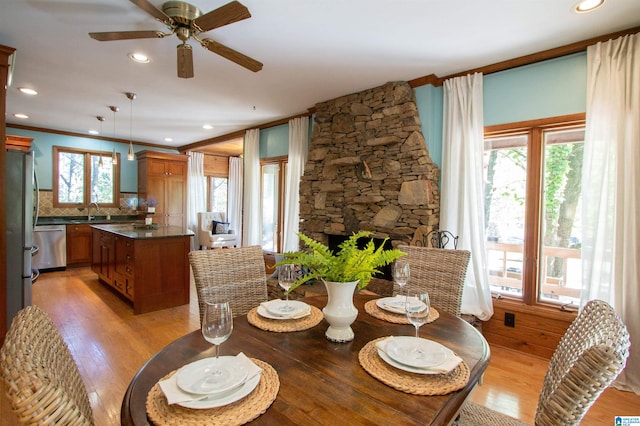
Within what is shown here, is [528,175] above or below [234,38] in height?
below

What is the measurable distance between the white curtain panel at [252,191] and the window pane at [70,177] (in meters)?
3.64

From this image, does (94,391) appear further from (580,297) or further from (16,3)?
(580,297)

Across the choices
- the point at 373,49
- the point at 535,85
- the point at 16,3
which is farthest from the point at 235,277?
the point at 535,85

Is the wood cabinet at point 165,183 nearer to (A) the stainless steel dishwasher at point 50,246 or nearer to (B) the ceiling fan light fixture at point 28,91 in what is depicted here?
(A) the stainless steel dishwasher at point 50,246

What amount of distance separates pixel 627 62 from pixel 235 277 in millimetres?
3202

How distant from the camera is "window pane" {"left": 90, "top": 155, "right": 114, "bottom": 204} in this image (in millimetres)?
6539

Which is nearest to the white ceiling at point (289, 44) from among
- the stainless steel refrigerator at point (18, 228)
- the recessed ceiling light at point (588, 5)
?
the recessed ceiling light at point (588, 5)

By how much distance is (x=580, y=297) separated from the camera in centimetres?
257

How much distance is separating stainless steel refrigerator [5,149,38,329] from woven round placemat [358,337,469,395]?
3.40 metres

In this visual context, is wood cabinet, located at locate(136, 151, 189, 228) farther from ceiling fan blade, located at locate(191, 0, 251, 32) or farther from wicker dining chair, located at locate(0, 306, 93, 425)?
wicker dining chair, located at locate(0, 306, 93, 425)

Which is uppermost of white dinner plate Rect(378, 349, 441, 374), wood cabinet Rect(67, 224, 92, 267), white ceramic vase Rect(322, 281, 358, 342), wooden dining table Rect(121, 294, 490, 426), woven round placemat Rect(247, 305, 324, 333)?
white ceramic vase Rect(322, 281, 358, 342)

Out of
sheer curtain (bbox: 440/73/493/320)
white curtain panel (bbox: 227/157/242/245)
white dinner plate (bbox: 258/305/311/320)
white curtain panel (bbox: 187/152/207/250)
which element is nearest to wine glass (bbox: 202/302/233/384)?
white dinner plate (bbox: 258/305/311/320)

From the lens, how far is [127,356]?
2.68 m

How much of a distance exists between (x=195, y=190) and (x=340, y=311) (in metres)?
7.56
